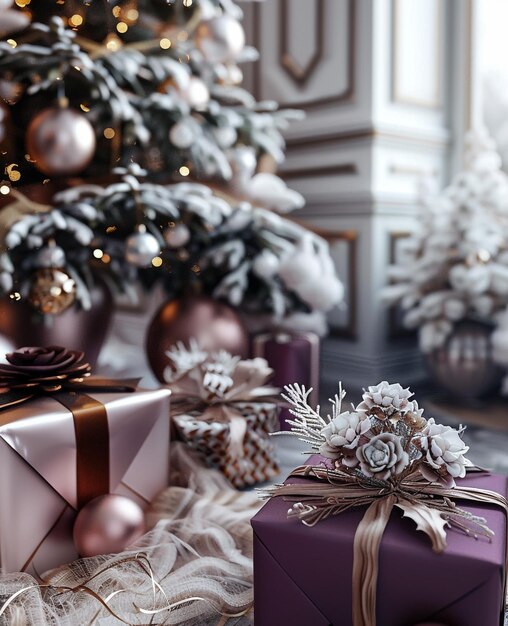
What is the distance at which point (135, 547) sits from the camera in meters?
0.97

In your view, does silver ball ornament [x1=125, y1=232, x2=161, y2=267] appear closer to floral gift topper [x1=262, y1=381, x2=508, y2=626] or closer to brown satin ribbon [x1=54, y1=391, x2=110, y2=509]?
brown satin ribbon [x1=54, y1=391, x2=110, y2=509]

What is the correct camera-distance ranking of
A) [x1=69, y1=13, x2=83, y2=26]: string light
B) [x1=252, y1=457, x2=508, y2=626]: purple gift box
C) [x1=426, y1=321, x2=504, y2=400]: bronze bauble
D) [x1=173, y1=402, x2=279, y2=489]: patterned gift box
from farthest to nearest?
[x1=426, y1=321, x2=504, y2=400]: bronze bauble, [x1=69, y1=13, x2=83, y2=26]: string light, [x1=173, y1=402, x2=279, y2=489]: patterned gift box, [x1=252, y1=457, x2=508, y2=626]: purple gift box

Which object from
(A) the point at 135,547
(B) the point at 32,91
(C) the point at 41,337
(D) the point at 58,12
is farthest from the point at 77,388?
(D) the point at 58,12

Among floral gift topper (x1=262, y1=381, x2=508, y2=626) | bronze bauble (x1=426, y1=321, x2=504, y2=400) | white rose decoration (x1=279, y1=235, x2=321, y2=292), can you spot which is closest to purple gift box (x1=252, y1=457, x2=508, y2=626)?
floral gift topper (x1=262, y1=381, x2=508, y2=626)

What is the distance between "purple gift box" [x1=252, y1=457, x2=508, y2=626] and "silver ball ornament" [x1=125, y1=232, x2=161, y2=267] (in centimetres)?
96

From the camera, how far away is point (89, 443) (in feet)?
3.19

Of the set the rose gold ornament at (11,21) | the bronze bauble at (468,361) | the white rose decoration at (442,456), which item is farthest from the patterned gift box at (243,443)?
the rose gold ornament at (11,21)

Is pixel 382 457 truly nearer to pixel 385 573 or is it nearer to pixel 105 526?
pixel 385 573

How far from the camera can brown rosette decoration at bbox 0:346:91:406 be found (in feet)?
3.21

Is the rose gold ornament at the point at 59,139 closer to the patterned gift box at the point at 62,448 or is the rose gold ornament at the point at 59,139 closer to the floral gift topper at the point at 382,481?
the patterned gift box at the point at 62,448

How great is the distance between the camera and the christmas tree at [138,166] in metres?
1.59

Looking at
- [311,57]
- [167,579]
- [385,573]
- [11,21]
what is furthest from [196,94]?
[385,573]

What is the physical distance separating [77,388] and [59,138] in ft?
2.54

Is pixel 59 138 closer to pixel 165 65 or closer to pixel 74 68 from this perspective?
pixel 74 68
